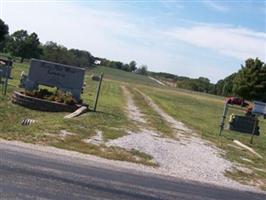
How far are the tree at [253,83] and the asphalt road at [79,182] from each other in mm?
60577

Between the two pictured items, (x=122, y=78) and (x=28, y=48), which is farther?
(x=122, y=78)

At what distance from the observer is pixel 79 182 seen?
34.1 feet

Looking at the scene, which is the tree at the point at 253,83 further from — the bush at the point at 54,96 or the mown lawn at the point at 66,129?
the mown lawn at the point at 66,129

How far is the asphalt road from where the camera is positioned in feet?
30.8

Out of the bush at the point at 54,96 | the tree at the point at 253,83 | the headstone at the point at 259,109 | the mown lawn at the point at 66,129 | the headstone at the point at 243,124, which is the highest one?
the tree at the point at 253,83

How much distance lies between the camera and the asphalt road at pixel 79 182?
939 cm

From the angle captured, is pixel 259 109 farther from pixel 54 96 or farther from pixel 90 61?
pixel 90 61

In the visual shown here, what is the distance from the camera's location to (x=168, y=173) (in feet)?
45.1

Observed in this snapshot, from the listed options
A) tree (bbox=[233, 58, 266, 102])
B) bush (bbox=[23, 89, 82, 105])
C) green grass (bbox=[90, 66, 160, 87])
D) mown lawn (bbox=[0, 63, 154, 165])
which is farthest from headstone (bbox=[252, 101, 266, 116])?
green grass (bbox=[90, 66, 160, 87])

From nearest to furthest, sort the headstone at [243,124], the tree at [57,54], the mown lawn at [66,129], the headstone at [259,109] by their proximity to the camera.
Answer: the mown lawn at [66,129] < the headstone at [259,109] < the headstone at [243,124] < the tree at [57,54]

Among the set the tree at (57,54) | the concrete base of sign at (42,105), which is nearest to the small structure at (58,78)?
the concrete base of sign at (42,105)

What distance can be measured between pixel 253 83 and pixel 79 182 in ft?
209

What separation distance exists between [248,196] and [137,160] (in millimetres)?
3396

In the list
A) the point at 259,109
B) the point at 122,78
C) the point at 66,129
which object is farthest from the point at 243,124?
the point at 122,78
